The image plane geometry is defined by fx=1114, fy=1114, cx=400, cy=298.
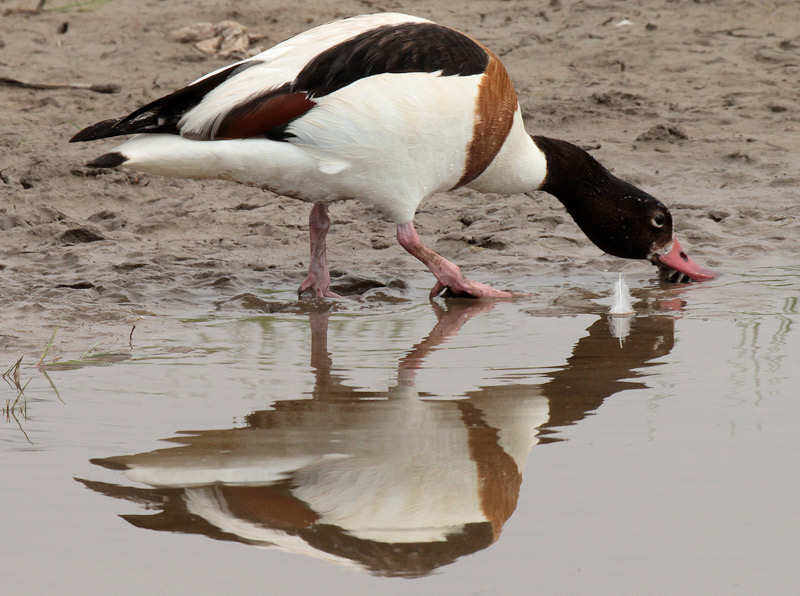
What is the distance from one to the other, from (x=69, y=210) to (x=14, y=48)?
10.4 ft

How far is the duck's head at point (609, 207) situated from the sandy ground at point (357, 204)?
0.23 metres

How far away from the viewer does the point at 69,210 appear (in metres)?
7.17

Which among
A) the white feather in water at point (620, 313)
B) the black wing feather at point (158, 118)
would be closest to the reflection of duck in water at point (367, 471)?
the white feather in water at point (620, 313)

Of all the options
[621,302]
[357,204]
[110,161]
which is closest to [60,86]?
[357,204]

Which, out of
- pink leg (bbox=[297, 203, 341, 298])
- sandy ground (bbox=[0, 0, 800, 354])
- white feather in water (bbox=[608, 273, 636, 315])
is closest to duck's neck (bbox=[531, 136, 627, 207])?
sandy ground (bbox=[0, 0, 800, 354])

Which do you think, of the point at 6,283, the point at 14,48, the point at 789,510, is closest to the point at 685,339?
the point at 789,510

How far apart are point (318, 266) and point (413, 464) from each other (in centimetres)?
279

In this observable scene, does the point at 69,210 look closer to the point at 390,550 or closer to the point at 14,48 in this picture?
the point at 14,48

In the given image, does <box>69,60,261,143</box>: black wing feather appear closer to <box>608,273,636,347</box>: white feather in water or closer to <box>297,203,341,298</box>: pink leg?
<box>297,203,341,298</box>: pink leg

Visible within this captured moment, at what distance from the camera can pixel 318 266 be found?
19.0 feet

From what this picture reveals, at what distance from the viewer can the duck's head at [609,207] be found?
6188 mm

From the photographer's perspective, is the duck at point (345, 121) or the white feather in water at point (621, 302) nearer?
the duck at point (345, 121)

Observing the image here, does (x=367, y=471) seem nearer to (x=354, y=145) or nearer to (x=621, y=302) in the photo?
(x=354, y=145)

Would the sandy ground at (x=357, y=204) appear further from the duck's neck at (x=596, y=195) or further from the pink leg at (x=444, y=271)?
the pink leg at (x=444, y=271)
